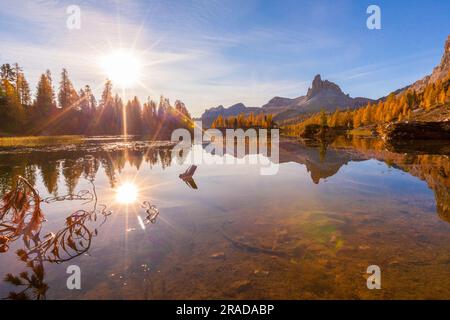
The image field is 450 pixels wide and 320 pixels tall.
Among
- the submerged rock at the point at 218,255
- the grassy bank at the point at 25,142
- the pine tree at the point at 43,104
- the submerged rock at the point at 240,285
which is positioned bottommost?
the submerged rock at the point at 240,285

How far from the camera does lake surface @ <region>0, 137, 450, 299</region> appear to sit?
4910 mm

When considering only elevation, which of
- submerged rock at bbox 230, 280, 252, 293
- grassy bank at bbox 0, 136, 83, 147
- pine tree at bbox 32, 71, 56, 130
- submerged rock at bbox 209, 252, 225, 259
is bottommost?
submerged rock at bbox 230, 280, 252, 293

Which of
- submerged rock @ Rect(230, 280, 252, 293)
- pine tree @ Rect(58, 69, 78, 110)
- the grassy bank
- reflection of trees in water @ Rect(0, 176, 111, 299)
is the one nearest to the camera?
submerged rock @ Rect(230, 280, 252, 293)

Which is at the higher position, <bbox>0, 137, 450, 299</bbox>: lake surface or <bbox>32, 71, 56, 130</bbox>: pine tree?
<bbox>32, 71, 56, 130</bbox>: pine tree

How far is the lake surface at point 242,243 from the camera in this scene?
193 inches

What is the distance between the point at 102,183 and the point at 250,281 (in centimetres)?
1180

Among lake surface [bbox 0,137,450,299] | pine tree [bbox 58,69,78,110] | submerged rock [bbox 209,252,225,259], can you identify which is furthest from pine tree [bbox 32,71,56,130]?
submerged rock [bbox 209,252,225,259]

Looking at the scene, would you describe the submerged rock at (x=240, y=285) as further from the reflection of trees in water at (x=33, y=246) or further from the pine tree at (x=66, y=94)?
the pine tree at (x=66, y=94)

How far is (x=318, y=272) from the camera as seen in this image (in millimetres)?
5352

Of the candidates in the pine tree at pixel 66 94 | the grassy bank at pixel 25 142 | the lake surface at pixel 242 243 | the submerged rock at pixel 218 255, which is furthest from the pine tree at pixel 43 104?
the submerged rock at pixel 218 255

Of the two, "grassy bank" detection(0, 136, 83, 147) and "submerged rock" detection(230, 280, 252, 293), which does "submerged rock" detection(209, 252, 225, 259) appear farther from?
"grassy bank" detection(0, 136, 83, 147)

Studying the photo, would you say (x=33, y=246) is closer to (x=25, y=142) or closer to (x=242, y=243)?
(x=242, y=243)

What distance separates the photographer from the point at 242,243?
6.77m
